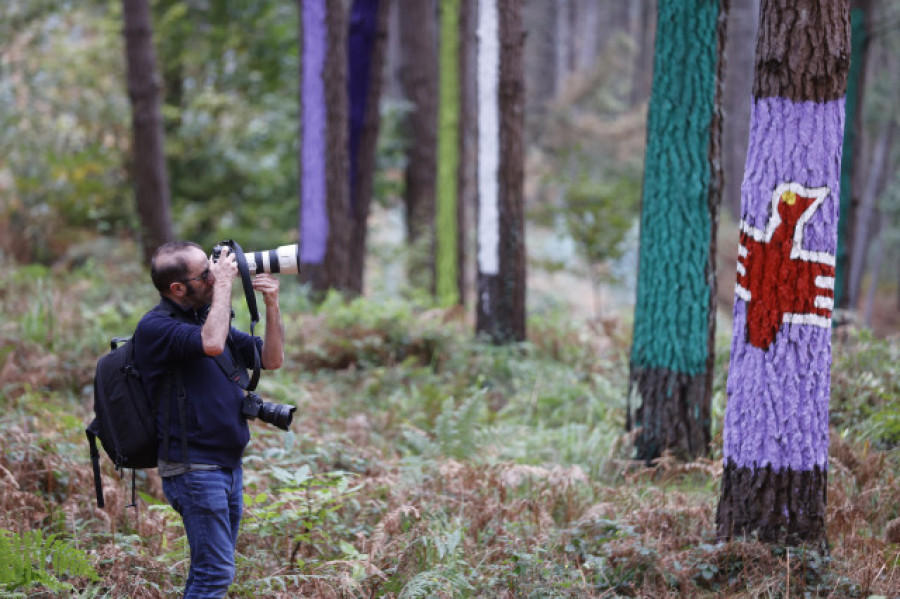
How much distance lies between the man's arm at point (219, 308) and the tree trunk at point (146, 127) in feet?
29.5

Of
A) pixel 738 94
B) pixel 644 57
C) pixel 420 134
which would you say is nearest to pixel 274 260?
pixel 420 134

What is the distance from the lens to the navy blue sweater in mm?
3607

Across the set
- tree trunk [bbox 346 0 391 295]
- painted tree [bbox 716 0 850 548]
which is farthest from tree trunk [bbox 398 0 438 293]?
painted tree [bbox 716 0 850 548]

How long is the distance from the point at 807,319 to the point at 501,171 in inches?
234

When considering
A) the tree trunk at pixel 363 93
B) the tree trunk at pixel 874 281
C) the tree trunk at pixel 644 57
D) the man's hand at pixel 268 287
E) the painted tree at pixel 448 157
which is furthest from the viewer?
the tree trunk at pixel 644 57

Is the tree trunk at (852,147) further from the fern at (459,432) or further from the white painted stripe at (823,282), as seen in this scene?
the white painted stripe at (823,282)

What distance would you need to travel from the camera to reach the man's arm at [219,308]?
11.6ft

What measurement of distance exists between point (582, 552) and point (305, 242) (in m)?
8.07

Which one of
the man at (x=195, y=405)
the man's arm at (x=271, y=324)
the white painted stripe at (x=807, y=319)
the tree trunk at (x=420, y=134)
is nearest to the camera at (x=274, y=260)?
the man's arm at (x=271, y=324)

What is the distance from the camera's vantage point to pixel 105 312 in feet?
30.0

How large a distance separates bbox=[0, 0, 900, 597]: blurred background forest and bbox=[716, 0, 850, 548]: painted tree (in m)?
0.41

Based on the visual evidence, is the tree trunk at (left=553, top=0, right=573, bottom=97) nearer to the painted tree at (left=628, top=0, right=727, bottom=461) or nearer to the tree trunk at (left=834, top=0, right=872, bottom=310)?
the tree trunk at (left=834, top=0, right=872, bottom=310)

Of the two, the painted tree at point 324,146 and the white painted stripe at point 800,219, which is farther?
the painted tree at point 324,146

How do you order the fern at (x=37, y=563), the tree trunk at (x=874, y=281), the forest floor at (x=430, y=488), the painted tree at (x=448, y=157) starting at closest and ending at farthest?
1. the fern at (x=37, y=563)
2. the forest floor at (x=430, y=488)
3. the painted tree at (x=448, y=157)
4. the tree trunk at (x=874, y=281)
